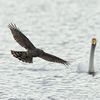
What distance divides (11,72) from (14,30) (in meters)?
4.36

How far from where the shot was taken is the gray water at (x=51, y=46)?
560 inches

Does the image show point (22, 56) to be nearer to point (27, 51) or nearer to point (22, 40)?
point (27, 51)

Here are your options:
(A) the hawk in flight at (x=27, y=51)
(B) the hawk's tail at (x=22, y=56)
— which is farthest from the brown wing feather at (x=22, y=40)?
(B) the hawk's tail at (x=22, y=56)

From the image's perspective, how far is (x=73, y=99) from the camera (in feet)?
43.2

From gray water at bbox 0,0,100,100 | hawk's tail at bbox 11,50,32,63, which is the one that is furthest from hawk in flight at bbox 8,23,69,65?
gray water at bbox 0,0,100,100

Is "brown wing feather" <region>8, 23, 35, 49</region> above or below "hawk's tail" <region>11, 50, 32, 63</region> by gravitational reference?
above

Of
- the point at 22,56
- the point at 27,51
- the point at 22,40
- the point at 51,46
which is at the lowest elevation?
the point at 22,56

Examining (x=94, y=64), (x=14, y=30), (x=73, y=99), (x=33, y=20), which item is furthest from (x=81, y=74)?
(x=33, y=20)

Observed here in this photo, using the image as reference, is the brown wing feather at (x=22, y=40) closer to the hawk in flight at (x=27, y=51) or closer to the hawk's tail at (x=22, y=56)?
the hawk in flight at (x=27, y=51)

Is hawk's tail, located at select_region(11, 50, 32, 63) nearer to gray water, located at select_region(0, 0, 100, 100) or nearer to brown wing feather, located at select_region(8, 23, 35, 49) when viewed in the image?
brown wing feather, located at select_region(8, 23, 35, 49)

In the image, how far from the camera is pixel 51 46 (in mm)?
21172

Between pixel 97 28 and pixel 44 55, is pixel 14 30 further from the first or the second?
pixel 97 28

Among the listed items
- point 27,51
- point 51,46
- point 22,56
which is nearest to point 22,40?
point 27,51

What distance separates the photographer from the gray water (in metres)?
14.2
